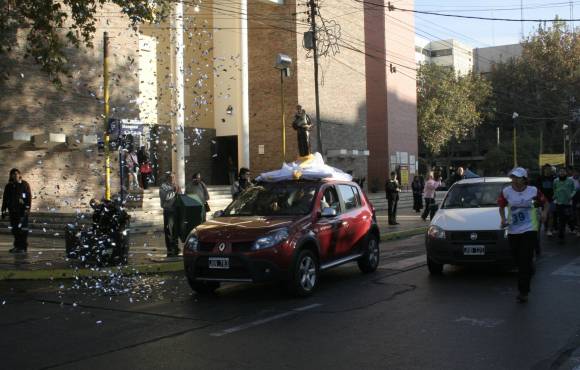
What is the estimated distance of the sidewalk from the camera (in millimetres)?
10641

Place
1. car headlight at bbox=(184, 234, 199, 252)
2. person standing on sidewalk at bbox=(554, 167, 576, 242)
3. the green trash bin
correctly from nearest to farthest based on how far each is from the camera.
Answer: car headlight at bbox=(184, 234, 199, 252) → the green trash bin → person standing on sidewalk at bbox=(554, 167, 576, 242)

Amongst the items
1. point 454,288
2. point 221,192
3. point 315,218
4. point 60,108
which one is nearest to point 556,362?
point 454,288

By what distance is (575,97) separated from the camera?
53812 millimetres

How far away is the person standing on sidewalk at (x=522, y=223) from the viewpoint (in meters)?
7.64

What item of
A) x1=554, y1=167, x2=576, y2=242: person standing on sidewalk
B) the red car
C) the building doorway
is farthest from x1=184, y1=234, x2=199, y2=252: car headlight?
the building doorway

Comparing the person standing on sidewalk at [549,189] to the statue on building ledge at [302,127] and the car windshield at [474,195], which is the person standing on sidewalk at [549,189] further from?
the statue on building ledge at [302,127]

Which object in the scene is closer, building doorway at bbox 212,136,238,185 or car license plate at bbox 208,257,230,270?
car license plate at bbox 208,257,230,270

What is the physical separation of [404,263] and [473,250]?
7.40ft

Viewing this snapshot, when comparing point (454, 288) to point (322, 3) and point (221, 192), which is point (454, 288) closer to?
point (221, 192)

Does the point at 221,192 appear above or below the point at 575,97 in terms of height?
below

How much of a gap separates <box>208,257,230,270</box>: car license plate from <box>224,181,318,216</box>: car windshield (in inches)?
44.9

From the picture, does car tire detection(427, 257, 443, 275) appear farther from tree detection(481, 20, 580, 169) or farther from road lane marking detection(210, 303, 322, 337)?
tree detection(481, 20, 580, 169)

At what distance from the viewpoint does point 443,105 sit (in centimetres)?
5250

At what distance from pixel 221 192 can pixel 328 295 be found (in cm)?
1824
